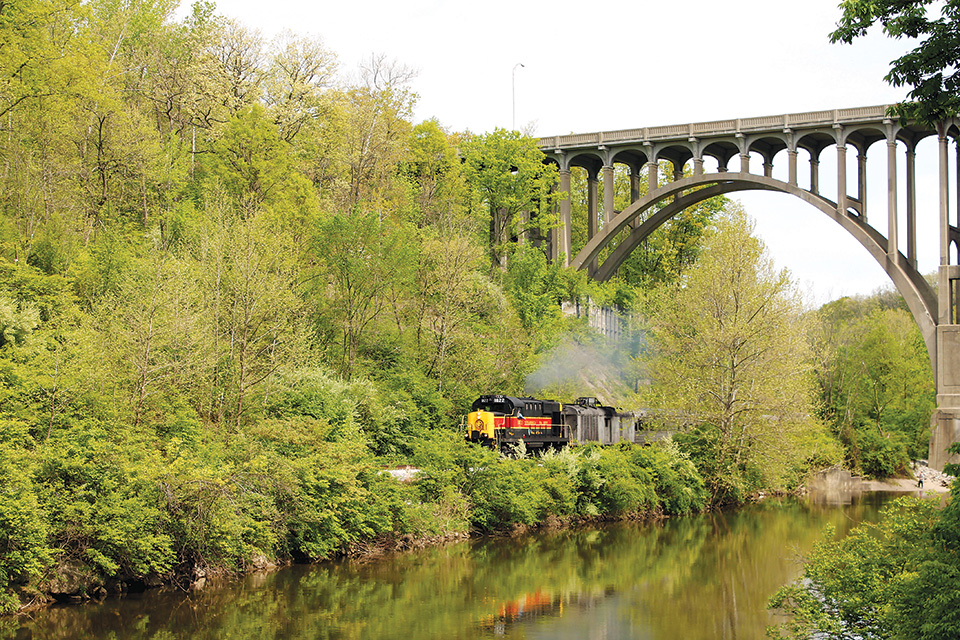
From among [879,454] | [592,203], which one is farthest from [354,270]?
[879,454]

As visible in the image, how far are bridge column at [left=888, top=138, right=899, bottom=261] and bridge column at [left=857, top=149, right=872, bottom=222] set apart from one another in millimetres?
1237

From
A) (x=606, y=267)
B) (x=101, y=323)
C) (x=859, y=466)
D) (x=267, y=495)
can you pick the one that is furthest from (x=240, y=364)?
(x=859, y=466)

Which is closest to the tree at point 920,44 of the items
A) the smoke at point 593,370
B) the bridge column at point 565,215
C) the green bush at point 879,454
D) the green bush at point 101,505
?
A: the green bush at point 101,505

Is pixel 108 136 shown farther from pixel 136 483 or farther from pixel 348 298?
pixel 136 483

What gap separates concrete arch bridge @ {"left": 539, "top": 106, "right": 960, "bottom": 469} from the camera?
1652 inches

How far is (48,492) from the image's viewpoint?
693 inches

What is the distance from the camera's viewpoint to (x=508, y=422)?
32.2m

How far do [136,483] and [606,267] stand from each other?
38.0 meters

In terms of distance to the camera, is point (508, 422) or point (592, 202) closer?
point (508, 422)

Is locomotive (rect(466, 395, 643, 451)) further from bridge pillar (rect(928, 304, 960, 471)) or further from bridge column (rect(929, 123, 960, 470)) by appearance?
bridge column (rect(929, 123, 960, 470))

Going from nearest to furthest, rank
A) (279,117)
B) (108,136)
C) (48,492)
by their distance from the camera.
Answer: (48,492) → (108,136) → (279,117)

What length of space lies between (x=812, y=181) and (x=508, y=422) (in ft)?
75.3

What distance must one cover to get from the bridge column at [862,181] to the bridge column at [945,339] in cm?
337

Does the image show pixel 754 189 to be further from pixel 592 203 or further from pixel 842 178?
pixel 592 203
